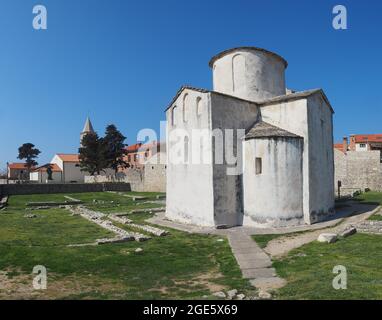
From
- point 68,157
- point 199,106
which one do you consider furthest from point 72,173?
point 199,106

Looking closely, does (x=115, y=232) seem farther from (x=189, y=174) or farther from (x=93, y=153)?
(x=93, y=153)

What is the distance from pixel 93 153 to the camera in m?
53.8

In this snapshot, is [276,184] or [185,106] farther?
[185,106]

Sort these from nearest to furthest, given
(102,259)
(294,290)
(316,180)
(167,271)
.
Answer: (294,290) → (167,271) → (102,259) → (316,180)

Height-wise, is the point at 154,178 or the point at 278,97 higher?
the point at 278,97

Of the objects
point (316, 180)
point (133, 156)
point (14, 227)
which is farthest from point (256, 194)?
point (133, 156)

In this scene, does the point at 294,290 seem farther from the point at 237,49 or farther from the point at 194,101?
the point at 237,49

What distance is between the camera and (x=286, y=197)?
13.9 m

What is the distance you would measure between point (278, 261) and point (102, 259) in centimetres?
482

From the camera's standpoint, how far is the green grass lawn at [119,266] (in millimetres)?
6812

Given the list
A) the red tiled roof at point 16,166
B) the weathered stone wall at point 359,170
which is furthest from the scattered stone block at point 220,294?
the red tiled roof at point 16,166

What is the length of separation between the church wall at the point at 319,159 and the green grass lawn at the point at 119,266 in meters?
5.42

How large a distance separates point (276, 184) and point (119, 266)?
25.3 ft

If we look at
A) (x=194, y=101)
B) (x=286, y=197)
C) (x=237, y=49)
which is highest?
(x=237, y=49)
